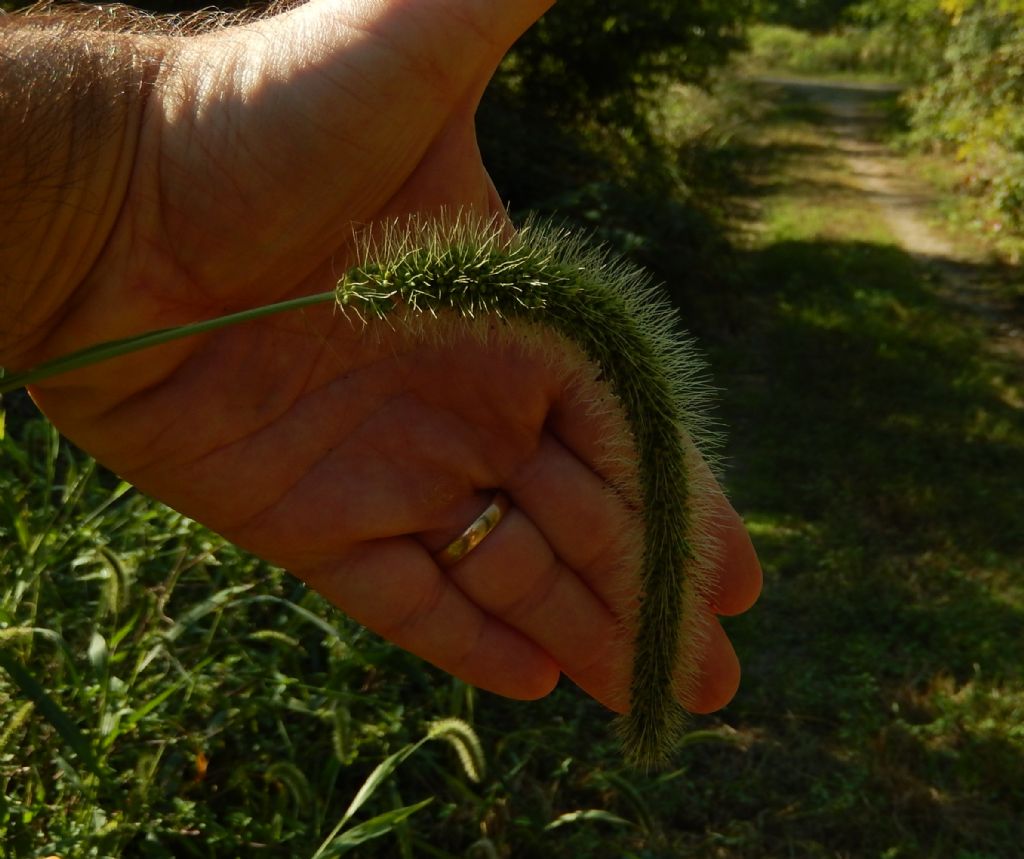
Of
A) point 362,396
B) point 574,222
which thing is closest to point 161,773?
point 362,396

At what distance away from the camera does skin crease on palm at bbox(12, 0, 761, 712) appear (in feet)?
8.44

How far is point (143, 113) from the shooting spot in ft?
8.45

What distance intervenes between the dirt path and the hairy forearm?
344 inches

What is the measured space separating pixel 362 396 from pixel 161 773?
4.61ft

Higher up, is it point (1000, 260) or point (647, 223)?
point (647, 223)

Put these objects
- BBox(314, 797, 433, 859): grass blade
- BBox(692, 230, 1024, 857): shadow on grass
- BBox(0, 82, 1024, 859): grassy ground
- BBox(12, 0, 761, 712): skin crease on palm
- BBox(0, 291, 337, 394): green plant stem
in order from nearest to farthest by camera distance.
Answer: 1. BBox(0, 291, 337, 394): green plant stem
2. BBox(12, 0, 761, 712): skin crease on palm
3. BBox(314, 797, 433, 859): grass blade
4. BBox(0, 82, 1024, 859): grassy ground
5. BBox(692, 230, 1024, 857): shadow on grass

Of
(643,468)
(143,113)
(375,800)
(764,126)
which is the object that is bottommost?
(764,126)

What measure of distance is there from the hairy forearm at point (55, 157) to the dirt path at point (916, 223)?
873 cm

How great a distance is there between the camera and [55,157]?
2.43m

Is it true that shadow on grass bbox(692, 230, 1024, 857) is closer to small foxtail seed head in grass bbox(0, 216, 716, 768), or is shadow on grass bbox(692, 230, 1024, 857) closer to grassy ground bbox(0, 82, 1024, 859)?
grassy ground bbox(0, 82, 1024, 859)

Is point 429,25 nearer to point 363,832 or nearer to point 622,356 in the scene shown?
point 622,356

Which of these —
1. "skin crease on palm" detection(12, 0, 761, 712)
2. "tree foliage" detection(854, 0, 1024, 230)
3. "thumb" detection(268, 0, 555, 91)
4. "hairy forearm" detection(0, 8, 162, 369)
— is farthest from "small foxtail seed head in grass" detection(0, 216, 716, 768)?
"tree foliage" detection(854, 0, 1024, 230)

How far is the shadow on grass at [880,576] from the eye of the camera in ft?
14.4

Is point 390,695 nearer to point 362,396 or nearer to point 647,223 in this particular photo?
point 362,396
